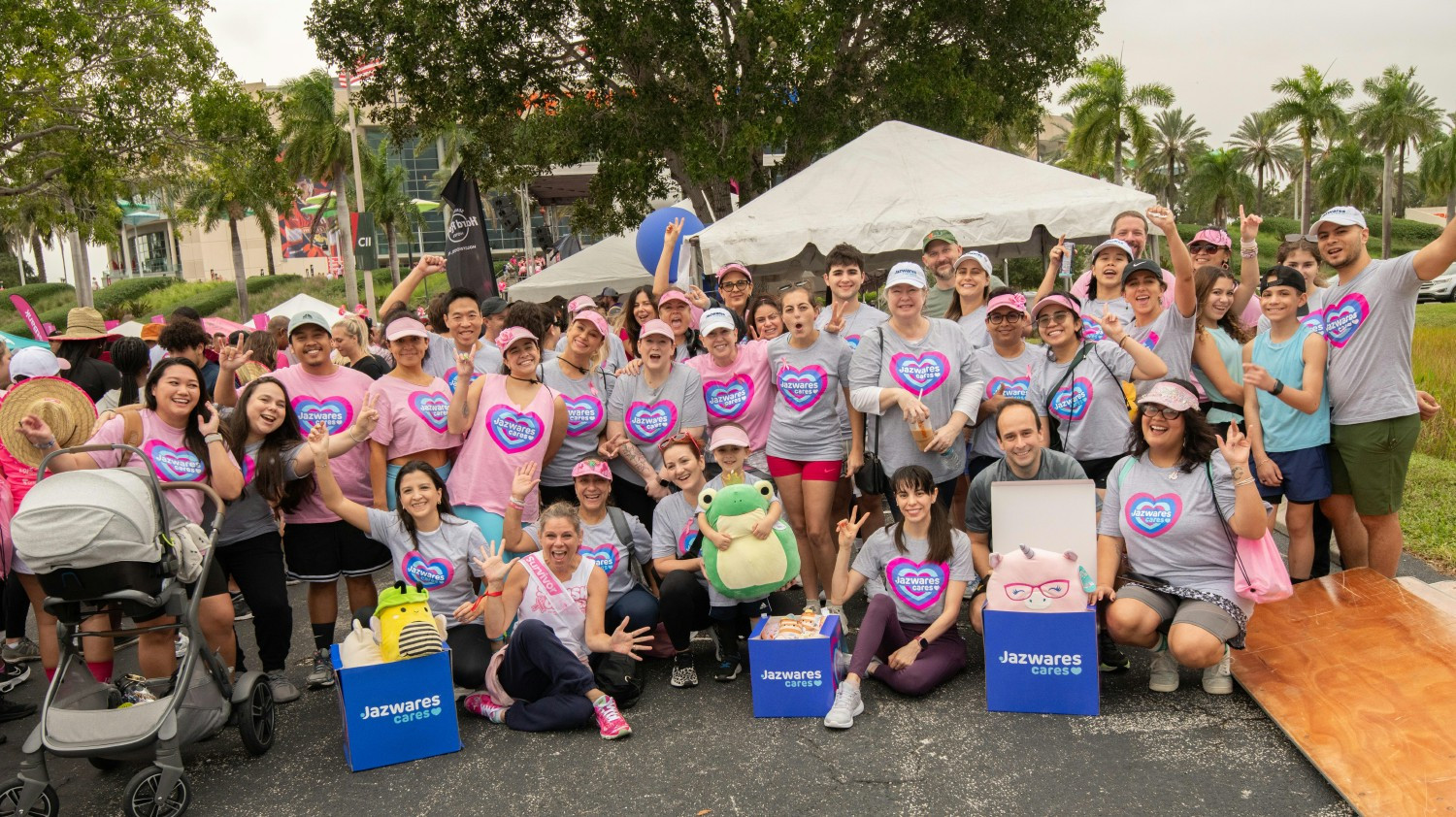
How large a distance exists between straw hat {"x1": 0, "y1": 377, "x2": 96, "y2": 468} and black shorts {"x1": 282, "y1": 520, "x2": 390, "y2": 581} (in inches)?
40.4

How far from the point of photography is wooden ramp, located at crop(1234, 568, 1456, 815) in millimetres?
3396

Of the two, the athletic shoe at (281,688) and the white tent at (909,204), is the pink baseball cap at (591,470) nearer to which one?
the athletic shoe at (281,688)

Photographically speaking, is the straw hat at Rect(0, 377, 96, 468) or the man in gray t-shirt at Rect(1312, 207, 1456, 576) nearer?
the straw hat at Rect(0, 377, 96, 468)

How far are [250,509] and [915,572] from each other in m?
3.19

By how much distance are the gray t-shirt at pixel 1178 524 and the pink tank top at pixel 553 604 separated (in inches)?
100

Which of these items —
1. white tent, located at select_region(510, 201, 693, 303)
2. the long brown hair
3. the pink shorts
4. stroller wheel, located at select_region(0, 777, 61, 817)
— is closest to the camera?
stroller wheel, located at select_region(0, 777, 61, 817)

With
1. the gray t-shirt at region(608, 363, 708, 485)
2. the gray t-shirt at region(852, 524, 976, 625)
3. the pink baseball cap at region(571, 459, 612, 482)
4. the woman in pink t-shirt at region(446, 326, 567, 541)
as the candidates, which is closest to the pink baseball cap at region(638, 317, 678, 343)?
the gray t-shirt at region(608, 363, 708, 485)

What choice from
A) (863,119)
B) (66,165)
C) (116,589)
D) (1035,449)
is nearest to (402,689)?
(116,589)

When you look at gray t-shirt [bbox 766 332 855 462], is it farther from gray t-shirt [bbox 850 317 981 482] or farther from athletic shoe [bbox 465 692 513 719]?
athletic shoe [bbox 465 692 513 719]

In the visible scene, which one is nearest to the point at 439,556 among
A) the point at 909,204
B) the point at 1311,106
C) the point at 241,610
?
the point at 241,610

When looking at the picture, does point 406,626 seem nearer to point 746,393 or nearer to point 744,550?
point 744,550

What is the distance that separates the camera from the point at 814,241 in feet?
31.1

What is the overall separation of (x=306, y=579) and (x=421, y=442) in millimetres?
900

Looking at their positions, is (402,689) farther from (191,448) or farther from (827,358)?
(827,358)
